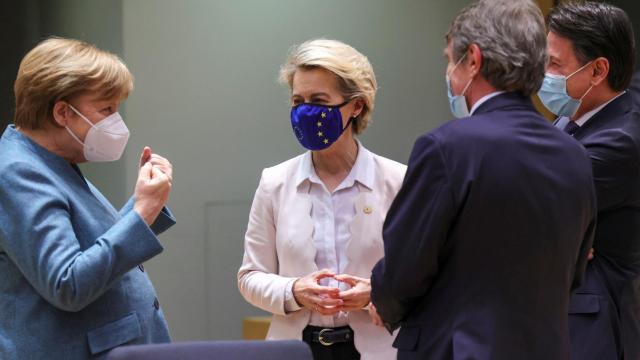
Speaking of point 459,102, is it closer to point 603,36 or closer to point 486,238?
point 486,238

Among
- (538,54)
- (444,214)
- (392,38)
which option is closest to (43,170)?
(444,214)

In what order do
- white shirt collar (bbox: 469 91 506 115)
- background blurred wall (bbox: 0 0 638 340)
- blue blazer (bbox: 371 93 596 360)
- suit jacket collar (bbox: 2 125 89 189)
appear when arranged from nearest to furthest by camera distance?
1. blue blazer (bbox: 371 93 596 360)
2. white shirt collar (bbox: 469 91 506 115)
3. suit jacket collar (bbox: 2 125 89 189)
4. background blurred wall (bbox: 0 0 638 340)

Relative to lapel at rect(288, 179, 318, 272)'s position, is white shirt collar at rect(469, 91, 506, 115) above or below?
above

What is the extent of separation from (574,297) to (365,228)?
0.64m

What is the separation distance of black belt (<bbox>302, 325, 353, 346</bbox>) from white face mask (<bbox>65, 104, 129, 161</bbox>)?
0.77m

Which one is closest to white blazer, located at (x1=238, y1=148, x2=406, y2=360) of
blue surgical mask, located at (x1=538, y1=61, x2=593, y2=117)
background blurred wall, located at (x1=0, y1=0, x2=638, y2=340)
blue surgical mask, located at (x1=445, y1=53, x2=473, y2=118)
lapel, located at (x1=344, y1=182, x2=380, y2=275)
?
lapel, located at (x1=344, y1=182, x2=380, y2=275)

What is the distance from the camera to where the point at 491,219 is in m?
1.93

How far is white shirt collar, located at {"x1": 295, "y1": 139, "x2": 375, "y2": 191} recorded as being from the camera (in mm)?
2801

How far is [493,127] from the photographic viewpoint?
197cm

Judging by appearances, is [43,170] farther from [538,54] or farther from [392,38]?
[392,38]

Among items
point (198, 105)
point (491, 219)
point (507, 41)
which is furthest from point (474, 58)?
point (198, 105)

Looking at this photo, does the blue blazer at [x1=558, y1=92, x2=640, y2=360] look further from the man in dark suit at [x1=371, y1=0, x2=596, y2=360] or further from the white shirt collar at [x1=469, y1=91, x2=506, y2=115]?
the white shirt collar at [x1=469, y1=91, x2=506, y2=115]

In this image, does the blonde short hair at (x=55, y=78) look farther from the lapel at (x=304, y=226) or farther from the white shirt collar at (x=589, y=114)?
the white shirt collar at (x=589, y=114)

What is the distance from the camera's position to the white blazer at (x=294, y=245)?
105 inches
